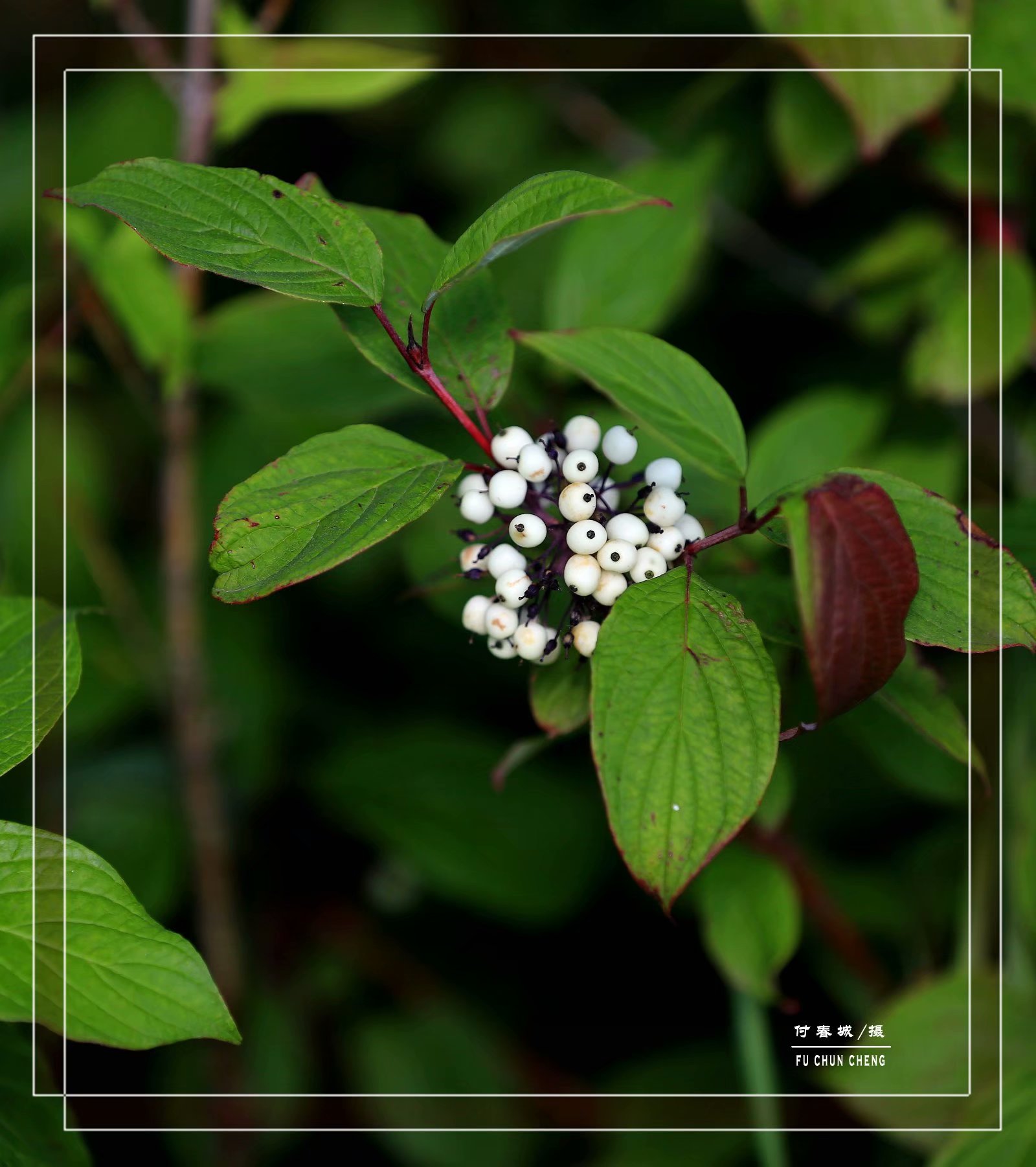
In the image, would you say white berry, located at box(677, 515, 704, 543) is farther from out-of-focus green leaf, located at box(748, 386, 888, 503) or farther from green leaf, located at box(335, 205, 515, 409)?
out-of-focus green leaf, located at box(748, 386, 888, 503)

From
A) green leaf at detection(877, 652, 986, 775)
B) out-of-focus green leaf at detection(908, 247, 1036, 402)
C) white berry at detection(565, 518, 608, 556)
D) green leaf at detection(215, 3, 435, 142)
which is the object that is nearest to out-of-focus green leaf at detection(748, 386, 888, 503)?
out-of-focus green leaf at detection(908, 247, 1036, 402)

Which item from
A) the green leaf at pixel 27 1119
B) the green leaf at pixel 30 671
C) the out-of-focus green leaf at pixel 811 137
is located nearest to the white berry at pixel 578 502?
the green leaf at pixel 30 671

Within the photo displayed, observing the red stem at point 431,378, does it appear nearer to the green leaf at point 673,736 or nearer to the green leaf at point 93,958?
the green leaf at point 673,736

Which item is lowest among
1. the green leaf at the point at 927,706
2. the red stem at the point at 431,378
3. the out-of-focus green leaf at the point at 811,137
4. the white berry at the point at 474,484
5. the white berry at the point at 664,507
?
the green leaf at the point at 927,706

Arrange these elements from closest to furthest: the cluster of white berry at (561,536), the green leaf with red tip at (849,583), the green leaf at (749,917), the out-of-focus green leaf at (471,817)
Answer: the green leaf with red tip at (849,583) < the cluster of white berry at (561,536) < the green leaf at (749,917) < the out-of-focus green leaf at (471,817)

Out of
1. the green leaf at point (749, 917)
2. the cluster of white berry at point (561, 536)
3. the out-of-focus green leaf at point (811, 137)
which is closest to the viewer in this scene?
the cluster of white berry at point (561, 536)

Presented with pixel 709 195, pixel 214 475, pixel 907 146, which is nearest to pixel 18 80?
pixel 214 475

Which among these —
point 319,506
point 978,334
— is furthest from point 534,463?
point 978,334
